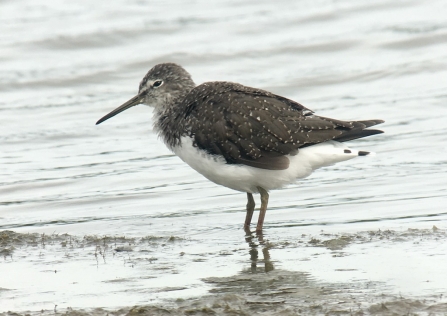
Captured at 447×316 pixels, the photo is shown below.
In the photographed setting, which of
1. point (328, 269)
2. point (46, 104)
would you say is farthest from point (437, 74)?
point (328, 269)

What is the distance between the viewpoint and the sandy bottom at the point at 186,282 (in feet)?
18.8

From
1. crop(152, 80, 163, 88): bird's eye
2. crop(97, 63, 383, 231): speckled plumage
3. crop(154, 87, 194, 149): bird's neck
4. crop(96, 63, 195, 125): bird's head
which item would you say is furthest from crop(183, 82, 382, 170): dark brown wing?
crop(152, 80, 163, 88): bird's eye

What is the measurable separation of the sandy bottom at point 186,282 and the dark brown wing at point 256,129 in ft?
2.92

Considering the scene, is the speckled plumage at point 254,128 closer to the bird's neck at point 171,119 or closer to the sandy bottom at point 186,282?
the bird's neck at point 171,119

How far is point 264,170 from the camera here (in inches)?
323

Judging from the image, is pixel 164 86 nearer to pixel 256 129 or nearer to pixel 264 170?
pixel 256 129

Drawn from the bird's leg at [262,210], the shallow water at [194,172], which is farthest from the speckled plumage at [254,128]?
the shallow water at [194,172]

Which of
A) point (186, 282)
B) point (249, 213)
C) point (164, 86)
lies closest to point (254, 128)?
point (249, 213)

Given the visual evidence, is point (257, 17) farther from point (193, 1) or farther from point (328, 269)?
point (328, 269)

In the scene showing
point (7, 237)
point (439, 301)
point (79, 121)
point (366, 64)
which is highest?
point (366, 64)

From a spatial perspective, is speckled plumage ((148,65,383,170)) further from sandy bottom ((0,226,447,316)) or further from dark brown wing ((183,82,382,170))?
sandy bottom ((0,226,447,316))

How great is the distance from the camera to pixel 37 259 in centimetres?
734

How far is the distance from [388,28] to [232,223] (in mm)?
12371

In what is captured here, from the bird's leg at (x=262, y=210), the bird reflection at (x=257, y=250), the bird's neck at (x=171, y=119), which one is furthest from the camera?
the bird's neck at (x=171, y=119)
